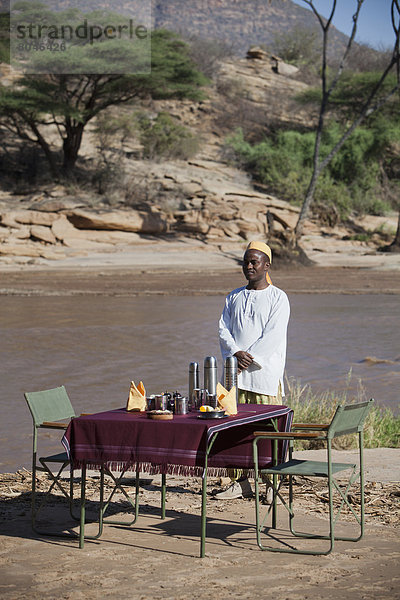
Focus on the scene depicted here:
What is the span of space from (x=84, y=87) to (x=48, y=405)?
29.2 metres

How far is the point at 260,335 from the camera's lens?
567 centimetres

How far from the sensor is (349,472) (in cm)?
666

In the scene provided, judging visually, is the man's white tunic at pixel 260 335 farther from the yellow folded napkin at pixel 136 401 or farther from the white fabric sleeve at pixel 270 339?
the yellow folded napkin at pixel 136 401

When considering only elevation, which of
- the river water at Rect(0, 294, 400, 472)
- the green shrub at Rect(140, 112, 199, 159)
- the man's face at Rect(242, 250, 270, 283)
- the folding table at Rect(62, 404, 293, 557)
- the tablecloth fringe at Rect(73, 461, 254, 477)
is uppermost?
the green shrub at Rect(140, 112, 199, 159)

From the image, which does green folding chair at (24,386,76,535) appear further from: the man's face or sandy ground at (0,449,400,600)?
the man's face

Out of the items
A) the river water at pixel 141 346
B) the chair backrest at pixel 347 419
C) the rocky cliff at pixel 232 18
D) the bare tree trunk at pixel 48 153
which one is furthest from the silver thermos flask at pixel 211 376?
the rocky cliff at pixel 232 18

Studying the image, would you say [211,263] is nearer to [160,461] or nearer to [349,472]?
[349,472]

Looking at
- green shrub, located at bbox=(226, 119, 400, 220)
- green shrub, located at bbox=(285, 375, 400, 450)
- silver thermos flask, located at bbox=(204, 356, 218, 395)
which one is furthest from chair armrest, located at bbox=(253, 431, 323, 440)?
green shrub, located at bbox=(226, 119, 400, 220)

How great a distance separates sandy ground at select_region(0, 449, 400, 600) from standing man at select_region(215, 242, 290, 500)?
0.56 m

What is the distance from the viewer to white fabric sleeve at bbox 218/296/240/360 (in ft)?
18.5

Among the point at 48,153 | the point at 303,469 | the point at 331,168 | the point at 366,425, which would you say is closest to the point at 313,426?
the point at 303,469

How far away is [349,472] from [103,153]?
31.4 meters

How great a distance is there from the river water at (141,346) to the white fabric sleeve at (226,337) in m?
2.45

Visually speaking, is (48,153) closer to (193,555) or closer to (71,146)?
(71,146)
